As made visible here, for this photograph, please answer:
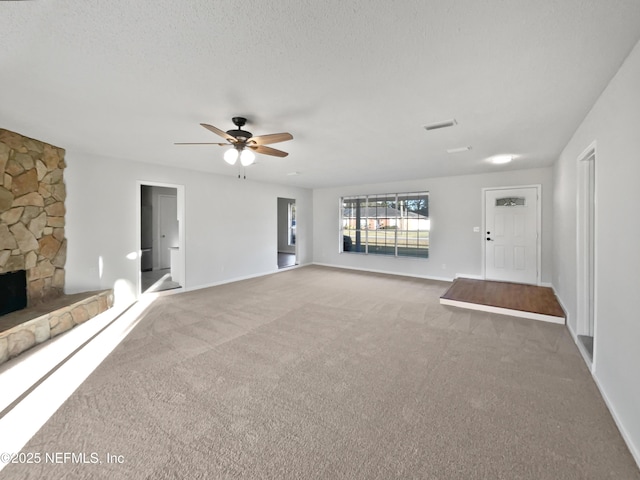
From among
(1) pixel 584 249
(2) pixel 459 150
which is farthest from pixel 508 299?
(2) pixel 459 150

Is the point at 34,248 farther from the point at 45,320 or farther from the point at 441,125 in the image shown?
the point at 441,125

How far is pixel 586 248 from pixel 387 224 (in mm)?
4401

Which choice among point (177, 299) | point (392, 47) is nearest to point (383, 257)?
point (177, 299)

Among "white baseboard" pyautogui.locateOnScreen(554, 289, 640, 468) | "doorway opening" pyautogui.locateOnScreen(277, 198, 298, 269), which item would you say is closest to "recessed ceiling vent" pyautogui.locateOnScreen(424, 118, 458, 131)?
"white baseboard" pyautogui.locateOnScreen(554, 289, 640, 468)

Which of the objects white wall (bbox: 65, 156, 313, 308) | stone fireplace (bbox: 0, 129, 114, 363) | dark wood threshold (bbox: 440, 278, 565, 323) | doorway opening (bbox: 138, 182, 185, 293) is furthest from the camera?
doorway opening (bbox: 138, 182, 185, 293)

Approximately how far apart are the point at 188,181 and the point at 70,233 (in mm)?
2030

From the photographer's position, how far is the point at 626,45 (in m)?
1.65

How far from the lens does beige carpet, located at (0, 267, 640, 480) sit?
152 centimetres

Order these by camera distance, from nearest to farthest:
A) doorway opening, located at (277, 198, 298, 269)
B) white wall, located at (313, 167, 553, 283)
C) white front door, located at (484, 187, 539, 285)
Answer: white wall, located at (313, 167, 553, 283) → white front door, located at (484, 187, 539, 285) → doorway opening, located at (277, 198, 298, 269)

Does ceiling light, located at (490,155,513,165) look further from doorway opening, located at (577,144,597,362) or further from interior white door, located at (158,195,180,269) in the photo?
interior white door, located at (158,195,180,269)

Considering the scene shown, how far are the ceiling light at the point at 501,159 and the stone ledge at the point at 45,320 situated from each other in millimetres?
6494

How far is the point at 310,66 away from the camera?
1.88 meters

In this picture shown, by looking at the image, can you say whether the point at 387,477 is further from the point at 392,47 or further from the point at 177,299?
the point at 177,299

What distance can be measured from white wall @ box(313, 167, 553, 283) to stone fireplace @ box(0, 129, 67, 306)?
243 inches
